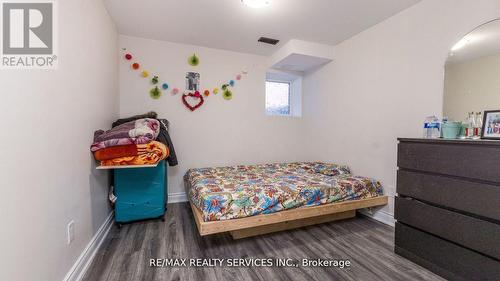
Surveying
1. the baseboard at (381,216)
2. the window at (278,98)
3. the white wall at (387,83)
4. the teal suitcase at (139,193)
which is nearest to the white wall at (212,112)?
the window at (278,98)

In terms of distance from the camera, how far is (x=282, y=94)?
13.4 feet

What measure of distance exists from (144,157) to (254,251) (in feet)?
4.40

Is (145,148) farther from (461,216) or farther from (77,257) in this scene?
Result: (461,216)

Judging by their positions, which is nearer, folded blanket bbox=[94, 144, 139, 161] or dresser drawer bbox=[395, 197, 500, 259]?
dresser drawer bbox=[395, 197, 500, 259]

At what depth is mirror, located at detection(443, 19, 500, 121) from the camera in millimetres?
1656

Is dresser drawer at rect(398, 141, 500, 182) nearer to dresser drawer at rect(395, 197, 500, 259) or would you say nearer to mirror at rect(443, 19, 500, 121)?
dresser drawer at rect(395, 197, 500, 259)

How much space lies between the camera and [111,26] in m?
2.46

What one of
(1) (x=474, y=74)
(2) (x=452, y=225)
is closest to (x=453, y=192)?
(2) (x=452, y=225)

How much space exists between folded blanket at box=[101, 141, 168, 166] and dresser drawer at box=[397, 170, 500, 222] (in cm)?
226

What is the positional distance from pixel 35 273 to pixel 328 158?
3.40m

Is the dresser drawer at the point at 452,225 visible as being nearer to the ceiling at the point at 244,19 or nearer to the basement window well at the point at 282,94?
the ceiling at the point at 244,19

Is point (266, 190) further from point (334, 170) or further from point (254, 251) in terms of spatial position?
point (334, 170)

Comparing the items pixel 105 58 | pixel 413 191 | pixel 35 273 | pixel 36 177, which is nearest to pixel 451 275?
pixel 413 191

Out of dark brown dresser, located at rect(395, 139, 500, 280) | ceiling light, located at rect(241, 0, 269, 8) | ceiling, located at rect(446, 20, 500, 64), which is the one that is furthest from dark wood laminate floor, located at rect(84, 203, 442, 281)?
ceiling light, located at rect(241, 0, 269, 8)
